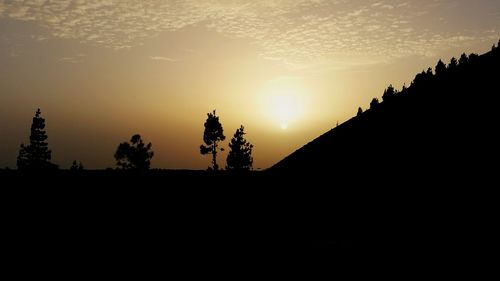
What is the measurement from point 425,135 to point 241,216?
15.0ft

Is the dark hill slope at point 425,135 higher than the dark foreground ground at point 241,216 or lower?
higher

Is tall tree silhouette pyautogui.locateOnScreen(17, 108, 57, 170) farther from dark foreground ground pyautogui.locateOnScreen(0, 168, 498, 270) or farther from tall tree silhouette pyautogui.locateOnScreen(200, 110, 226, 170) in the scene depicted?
dark foreground ground pyautogui.locateOnScreen(0, 168, 498, 270)

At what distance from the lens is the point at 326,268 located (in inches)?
310

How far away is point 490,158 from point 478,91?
1934 mm

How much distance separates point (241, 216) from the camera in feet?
34.6

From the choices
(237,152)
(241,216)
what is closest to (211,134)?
(237,152)

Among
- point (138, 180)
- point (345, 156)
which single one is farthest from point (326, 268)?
point (138, 180)

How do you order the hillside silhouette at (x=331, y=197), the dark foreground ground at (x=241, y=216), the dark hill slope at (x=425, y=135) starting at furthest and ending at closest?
the dark hill slope at (x=425, y=135)
the hillside silhouette at (x=331, y=197)
the dark foreground ground at (x=241, y=216)

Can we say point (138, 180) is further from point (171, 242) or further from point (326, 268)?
point (326, 268)

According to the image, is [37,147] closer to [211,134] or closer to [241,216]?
[211,134]

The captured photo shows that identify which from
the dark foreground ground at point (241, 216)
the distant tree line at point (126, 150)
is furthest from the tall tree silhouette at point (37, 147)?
the dark foreground ground at point (241, 216)

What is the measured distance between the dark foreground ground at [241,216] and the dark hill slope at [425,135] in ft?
1.04

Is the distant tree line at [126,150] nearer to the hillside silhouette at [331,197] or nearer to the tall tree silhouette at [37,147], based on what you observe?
the tall tree silhouette at [37,147]

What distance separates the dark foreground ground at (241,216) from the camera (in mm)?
7336
